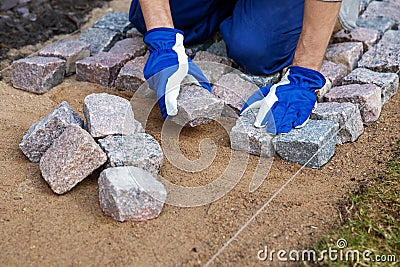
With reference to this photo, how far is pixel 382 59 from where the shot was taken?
340cm

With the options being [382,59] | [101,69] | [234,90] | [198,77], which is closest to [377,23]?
[382,59]

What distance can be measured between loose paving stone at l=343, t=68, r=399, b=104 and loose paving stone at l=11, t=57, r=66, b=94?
1762 mm

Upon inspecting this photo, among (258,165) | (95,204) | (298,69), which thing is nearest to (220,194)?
(258,165)

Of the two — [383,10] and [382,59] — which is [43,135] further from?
[383,10]

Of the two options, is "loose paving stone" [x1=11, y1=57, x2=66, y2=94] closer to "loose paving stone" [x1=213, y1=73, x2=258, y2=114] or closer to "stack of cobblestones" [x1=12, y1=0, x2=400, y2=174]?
"stack of cobblestones" [x1=12, y1=0, x2=400, y2=174]

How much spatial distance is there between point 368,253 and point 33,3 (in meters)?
3.43

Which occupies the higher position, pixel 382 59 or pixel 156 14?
pixel 156 14

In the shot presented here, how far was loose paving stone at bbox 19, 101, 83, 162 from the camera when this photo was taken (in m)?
2.60

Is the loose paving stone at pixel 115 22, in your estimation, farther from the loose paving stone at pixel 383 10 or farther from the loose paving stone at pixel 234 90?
the loose paving stone at pixel 383 10

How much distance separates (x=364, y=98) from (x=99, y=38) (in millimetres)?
1857

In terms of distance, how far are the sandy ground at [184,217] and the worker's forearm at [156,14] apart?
0.68 metres

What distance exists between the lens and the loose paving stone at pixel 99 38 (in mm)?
3707

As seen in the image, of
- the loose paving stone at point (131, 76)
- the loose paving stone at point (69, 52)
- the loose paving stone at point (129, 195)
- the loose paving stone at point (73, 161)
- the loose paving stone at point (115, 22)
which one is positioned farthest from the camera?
the loose paving stone at point (115, 22)

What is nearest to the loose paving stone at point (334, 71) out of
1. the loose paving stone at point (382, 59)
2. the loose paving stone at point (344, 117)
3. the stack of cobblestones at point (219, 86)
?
the stack of cobblestones at point (219, 86)
